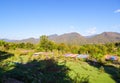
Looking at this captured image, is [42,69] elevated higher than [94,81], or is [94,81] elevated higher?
[42,69]

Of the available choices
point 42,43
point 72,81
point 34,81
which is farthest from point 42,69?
point 42,43

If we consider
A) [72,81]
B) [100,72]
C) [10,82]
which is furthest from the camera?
[100,72]

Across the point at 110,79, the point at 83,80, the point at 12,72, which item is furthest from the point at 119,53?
the point at 12,72

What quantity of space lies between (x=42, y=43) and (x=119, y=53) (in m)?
12.6

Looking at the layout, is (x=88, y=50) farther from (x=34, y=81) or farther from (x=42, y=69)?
(x=34, y=81)

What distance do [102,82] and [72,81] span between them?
6.81 feet

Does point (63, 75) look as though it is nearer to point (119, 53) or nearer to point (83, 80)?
A: point (83, 80)

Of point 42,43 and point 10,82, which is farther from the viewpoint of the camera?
point 42,43

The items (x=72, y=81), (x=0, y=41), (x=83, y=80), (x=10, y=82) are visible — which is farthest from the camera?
(x=0, y=41)

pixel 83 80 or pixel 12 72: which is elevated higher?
Result: pixel 12 72

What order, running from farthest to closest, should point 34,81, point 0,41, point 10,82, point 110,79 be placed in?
point 0,41 < point 110,79 < point 34,81 < point 10,82

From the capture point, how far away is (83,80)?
8680mm

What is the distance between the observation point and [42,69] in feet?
30.8

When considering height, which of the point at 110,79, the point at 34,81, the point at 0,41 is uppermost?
the point at 0,41
